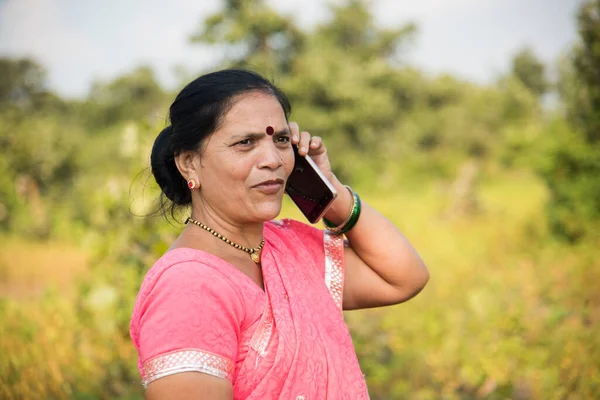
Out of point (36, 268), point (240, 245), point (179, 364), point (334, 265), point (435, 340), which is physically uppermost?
point (240, 245)

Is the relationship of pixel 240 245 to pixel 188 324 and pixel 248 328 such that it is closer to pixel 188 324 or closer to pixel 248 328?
pixel 248 328

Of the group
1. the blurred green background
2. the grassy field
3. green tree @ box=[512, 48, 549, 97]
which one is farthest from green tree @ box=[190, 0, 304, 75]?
green tree @ box=[512, 48, 549, 97]

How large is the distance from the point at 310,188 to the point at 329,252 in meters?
0.24

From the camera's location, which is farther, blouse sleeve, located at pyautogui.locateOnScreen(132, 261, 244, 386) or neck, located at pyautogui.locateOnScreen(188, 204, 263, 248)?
neck, located at pyautogui.locateOnScreen(188, 204, 263, 248)

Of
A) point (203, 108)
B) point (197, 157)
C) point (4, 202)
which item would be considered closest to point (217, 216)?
point (197, 157)

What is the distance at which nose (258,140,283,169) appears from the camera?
166 centimetres

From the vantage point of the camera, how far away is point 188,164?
1724 millimetres

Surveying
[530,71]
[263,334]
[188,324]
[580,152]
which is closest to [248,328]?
[263,334]

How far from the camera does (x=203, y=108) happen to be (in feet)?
5.39

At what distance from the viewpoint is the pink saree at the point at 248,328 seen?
4.36ft

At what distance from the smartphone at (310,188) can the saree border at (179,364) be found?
0.78 m

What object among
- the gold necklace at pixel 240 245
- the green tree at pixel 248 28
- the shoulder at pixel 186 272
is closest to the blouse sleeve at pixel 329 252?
the gold necklace at pixel 240 245

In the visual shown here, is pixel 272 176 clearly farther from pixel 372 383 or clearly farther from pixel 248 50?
pixel 248 50

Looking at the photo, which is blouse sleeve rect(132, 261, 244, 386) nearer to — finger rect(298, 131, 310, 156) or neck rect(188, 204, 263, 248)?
neck rect(188, 204, 263, 248)
